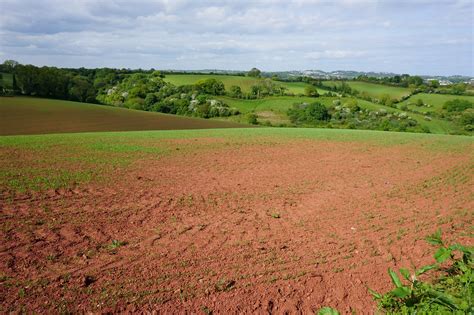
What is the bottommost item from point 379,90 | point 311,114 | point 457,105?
point 311,114

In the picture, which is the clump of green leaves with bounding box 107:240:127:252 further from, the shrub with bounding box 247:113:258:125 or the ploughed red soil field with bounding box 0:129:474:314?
the shrub with bounding box 247:113:258:125

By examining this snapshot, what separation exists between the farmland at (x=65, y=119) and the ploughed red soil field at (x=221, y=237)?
25598mm

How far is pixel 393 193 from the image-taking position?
→ 1271 cm

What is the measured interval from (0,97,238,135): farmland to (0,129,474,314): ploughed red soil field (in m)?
25.6

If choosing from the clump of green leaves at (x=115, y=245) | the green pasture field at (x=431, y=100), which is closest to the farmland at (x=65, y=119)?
the clump of green leaves at (x=115, y=245)

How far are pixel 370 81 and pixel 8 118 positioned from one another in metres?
121

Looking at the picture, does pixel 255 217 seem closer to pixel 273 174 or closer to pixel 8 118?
pixel 273 174

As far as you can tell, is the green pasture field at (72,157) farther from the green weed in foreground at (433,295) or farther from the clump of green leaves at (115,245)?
the green weed in foreground at (433,295)

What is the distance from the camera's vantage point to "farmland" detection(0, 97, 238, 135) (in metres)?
38.5

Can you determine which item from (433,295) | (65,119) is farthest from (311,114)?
(433,295)

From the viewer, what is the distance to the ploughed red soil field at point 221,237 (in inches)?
224

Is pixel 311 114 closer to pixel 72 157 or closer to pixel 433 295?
pixel 72 157

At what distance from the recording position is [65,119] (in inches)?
1763

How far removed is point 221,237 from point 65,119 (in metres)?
43.5
